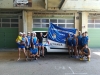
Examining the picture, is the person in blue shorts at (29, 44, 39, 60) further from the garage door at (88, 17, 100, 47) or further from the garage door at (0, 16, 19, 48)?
the garage door at (88, 17, 100, 47)

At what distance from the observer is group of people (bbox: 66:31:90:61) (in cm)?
1037

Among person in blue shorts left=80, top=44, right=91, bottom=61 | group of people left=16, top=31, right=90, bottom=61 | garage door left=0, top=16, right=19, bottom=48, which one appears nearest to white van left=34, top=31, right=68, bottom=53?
group of people left=16, top=31, right=90, bottom=61

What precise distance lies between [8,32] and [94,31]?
9153 millimetres

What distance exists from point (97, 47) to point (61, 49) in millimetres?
6870

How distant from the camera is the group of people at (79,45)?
10367 millimetres

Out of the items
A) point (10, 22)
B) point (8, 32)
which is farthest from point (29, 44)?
point (10, 22)

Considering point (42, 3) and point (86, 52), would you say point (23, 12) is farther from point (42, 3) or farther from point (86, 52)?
point (86, 52)

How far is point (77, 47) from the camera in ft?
37.0

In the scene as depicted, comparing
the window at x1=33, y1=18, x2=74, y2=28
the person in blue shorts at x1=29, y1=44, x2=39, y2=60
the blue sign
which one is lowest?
the person in blue shorts at x1=29, y1=44, x2=39, y2=60

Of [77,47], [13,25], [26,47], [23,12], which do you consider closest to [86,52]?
[77,47]

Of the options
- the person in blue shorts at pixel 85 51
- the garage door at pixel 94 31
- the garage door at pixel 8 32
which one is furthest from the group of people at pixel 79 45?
the garage door at pixel 8 32

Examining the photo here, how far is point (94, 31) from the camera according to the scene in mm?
17406

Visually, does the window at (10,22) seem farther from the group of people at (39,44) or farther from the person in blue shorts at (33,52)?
the person in blue shorts at (33,52)

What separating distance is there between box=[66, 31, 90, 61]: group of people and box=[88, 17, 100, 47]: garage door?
6.34m
